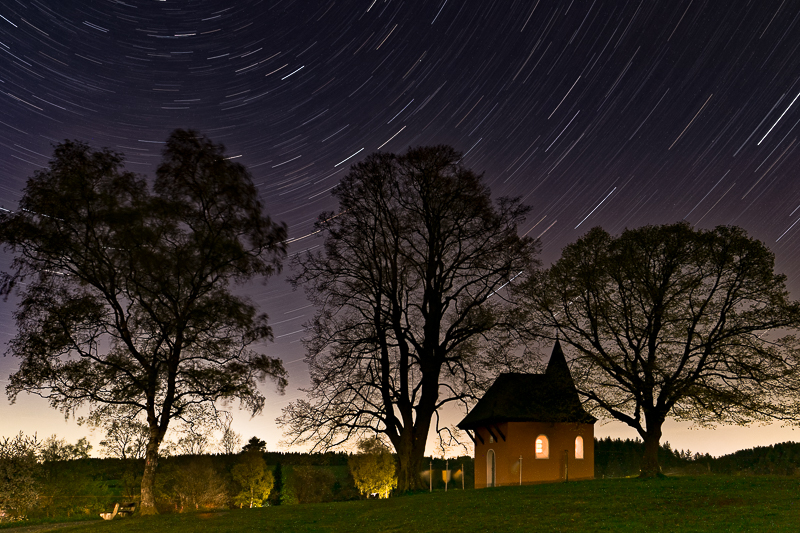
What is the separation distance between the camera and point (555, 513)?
16484 millimetres

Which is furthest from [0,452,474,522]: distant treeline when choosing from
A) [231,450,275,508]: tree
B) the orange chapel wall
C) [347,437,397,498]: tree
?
[347,437,397,498]: tree

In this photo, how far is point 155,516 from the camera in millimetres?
23094

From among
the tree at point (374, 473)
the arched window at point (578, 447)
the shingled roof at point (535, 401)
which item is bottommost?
the tree at point (374, 473)

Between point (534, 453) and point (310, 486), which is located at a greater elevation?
point (534, 453)

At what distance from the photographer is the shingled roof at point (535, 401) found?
97.6 ft

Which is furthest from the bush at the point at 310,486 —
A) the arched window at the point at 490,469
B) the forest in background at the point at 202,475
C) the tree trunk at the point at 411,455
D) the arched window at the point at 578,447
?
the tree trunk at the point at 411,455

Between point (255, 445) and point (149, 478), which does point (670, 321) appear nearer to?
point (149, 478)

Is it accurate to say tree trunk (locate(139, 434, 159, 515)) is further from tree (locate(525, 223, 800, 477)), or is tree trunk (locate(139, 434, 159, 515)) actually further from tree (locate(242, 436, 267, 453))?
tree (locate(242, 436, 267, 453))

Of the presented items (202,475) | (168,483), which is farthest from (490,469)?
(168,483)

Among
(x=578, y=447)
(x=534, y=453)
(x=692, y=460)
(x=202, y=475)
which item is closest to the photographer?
(x=534, y=453)

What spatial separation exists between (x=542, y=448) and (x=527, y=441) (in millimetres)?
1033

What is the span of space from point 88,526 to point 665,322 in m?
24.3

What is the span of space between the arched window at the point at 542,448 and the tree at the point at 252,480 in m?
45.9

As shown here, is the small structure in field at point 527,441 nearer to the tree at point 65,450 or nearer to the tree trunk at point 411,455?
the tree trunk at point 411,455
